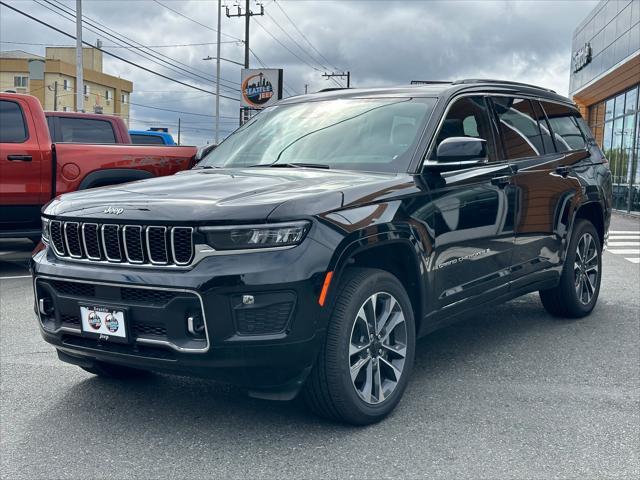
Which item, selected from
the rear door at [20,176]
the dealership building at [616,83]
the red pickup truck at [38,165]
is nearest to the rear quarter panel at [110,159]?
the red pickup truck at [38,165]

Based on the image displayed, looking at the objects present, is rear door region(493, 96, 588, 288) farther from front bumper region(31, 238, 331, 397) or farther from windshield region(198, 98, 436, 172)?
front bumper region(31, 238, 331, 397)

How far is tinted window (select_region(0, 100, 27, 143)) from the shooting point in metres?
9.36

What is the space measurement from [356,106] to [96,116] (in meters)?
7.50

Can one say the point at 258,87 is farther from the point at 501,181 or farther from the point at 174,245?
the point at 174,245

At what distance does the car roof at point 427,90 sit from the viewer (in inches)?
202

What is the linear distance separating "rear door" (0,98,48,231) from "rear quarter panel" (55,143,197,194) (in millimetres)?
244

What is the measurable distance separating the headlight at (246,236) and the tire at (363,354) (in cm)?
48

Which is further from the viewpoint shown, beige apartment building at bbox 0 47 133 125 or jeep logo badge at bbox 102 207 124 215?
beige apartment building at bbox 0 47 133 125

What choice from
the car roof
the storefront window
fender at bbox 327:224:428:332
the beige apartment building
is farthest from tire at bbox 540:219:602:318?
the beige apartment building

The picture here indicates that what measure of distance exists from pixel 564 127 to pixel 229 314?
4174mm

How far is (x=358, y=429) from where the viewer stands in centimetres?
402

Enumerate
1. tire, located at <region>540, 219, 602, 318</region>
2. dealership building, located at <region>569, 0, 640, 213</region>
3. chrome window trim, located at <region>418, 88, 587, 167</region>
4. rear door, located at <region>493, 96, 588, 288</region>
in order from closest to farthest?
chrome window trim, located at <region>418, 88, 587, 167</region> < rear door, located at <region>493, 96, 588, 288</region> < tire, located at <region>540, 219, 602, 318</region> < dealership building, located at <region>569, 0, 640, 213</region>

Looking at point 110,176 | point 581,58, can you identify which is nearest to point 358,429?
point 110,176

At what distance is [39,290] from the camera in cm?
405
